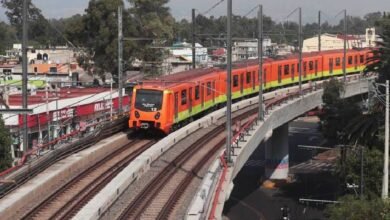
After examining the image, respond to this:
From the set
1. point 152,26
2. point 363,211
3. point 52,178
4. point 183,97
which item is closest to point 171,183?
point 52,178

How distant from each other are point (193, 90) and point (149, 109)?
15.0 ft

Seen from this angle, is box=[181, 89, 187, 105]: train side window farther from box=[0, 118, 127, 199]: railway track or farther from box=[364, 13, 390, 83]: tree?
box=[364, 13, 390, 83]: tree

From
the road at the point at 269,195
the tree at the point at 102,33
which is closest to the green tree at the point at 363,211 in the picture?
the road at the point at 269,195

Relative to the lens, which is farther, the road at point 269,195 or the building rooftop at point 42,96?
the building rooftop at point 42,96

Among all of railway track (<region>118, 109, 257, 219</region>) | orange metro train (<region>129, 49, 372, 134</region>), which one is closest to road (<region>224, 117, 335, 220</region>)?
orange metro train (<region>129, 49, 372, 134</region>)

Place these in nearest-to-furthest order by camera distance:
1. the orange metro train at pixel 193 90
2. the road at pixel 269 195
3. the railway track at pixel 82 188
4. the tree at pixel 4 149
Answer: the railway track at pixel 82 188, the tree at pixel 4 149, the orange metro train at pixel 193 90, the road at pixel 269 195

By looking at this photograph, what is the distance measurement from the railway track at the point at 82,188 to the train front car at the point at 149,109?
1.28 meters

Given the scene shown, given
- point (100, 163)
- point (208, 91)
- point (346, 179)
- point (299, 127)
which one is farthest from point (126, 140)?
point (299, 127)

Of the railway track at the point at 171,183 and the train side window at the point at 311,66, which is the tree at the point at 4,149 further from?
the train side window at the point at 311,66

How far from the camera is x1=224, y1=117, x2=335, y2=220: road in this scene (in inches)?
1517

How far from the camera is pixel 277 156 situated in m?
51.3

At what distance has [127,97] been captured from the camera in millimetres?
47938

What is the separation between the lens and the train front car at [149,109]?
28609 millimetres

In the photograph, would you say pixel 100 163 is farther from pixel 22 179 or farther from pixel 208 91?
pixel 208 91
